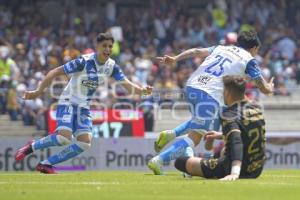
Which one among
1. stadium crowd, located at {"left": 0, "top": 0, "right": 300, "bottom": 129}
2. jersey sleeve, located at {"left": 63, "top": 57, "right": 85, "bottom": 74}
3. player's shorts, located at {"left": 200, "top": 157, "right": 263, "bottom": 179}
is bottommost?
player's shorts, located at {"left": 200, "top": 157, "right": 263, "bottom": 179}

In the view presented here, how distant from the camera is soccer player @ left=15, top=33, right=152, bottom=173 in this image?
50.2ft

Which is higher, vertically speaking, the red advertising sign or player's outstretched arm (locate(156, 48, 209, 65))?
player's outstretched arm (locate(156, 48, 209, 65))

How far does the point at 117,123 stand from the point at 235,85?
1394cm

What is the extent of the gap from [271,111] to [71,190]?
56.9 feet

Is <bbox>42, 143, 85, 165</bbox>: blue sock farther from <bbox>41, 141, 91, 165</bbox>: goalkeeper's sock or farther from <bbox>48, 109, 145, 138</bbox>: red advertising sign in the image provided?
<bbox>48, 109, 145, 138</bbox>: red advertising sign

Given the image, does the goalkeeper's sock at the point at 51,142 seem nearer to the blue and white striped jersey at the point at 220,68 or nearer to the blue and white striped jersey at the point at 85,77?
the blue and white striped jersey at the point at 85,77

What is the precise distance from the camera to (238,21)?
3322cm

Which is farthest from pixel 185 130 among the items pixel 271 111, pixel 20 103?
pixel 271 111

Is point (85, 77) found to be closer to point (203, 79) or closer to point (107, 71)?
point (107, 71)

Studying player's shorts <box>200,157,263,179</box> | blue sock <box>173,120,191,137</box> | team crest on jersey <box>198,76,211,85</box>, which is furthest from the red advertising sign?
player's shorts <box>200,157,263,179</box>

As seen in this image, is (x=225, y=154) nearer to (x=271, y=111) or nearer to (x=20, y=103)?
(x=20, y=103)

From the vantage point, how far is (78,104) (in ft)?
50.5

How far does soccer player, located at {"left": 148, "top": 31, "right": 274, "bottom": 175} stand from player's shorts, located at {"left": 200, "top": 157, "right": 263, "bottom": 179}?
1.32 m

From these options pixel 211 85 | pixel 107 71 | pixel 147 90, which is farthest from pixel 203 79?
pixel 107 71
